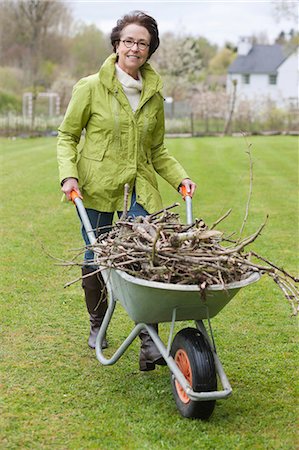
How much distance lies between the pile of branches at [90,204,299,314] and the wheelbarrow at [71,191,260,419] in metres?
0.05

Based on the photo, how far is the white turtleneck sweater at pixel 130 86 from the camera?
4090 millimetres

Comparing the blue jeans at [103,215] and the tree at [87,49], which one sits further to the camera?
the tree at [87,49]

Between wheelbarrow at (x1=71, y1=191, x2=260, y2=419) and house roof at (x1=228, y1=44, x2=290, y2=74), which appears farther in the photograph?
house roof at (x1=228, y1=44, x2=290, y2=74)

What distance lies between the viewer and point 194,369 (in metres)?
3.31

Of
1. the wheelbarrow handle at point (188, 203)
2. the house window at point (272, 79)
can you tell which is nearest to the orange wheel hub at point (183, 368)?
the wheelbarrow handle at point (188, 203)

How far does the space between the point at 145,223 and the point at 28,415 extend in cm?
98

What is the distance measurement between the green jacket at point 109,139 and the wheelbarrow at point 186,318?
67 centimetres

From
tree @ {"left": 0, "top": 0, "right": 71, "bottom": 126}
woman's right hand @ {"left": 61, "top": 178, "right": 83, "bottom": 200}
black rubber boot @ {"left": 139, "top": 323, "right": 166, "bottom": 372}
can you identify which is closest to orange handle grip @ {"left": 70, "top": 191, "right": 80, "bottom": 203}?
woman's right hand @ {"left": 61, "top": 178, "right": 83, "bottom": 200}

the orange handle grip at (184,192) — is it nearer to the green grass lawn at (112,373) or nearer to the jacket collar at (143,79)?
the jacket collar at (143,79)

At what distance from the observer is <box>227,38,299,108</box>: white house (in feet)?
179

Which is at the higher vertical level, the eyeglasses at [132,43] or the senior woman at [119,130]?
the eyeglasses at [132,43]

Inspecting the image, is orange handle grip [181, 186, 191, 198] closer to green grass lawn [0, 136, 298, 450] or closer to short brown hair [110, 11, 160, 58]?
short brown hair [110, 11, 160, 58]

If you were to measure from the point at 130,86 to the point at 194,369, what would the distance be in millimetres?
1540

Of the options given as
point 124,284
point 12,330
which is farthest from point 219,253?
point 12,330
